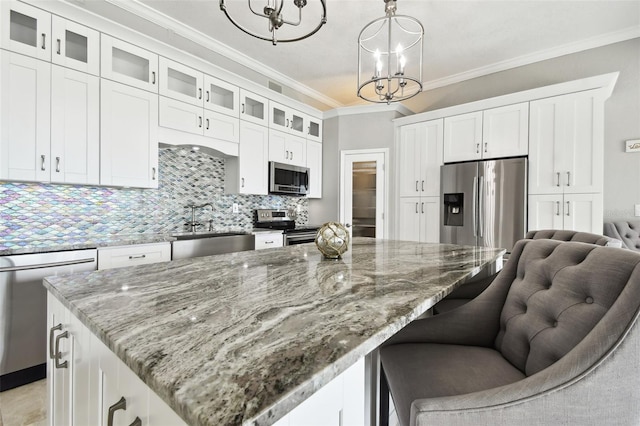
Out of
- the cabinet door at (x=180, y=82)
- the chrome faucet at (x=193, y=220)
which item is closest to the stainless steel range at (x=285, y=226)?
the chrome faucet at (x=193, y=220)

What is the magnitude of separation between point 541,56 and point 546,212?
2.00 metres

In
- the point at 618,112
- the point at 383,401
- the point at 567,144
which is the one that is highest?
the point at 618,112

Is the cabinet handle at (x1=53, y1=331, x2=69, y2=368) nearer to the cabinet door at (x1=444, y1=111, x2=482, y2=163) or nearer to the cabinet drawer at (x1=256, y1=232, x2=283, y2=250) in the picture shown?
the cabinet drawer at (x1=256, y1=232, x2=283, y2=250)

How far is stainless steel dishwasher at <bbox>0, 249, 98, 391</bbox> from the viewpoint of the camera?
1881 millimetres

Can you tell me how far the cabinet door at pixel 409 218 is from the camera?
405cm

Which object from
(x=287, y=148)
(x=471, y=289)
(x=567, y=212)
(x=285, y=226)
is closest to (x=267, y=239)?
(x=285, y=226)

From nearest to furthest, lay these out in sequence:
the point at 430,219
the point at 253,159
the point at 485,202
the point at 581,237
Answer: the point at 581,237, the point at 485,202, the point at 253,159, the point at 430,219

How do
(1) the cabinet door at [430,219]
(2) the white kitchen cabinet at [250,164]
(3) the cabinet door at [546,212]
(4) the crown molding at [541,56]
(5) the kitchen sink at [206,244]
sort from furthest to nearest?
(1) the cabinet door at [430,219] < (2) the white kitchen cabinet at [250,164] < (4) the crown molding at [541,56] < (3) the cabinet door at [546,212] < (5) the kitchen sink at [206,244]

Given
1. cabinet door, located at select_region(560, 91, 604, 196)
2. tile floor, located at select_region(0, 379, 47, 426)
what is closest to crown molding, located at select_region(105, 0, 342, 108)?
tile floor, located at select_region(0, 379, 47, 426)

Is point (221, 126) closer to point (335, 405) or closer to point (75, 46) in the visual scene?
point (75, 46)

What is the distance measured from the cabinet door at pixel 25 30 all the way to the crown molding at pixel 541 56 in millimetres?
4349

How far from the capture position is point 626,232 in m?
2.87

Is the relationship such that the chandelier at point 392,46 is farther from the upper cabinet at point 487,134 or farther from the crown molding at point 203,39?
the crown molding at point 203,39

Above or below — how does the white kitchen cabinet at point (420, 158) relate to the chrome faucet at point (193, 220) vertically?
above
